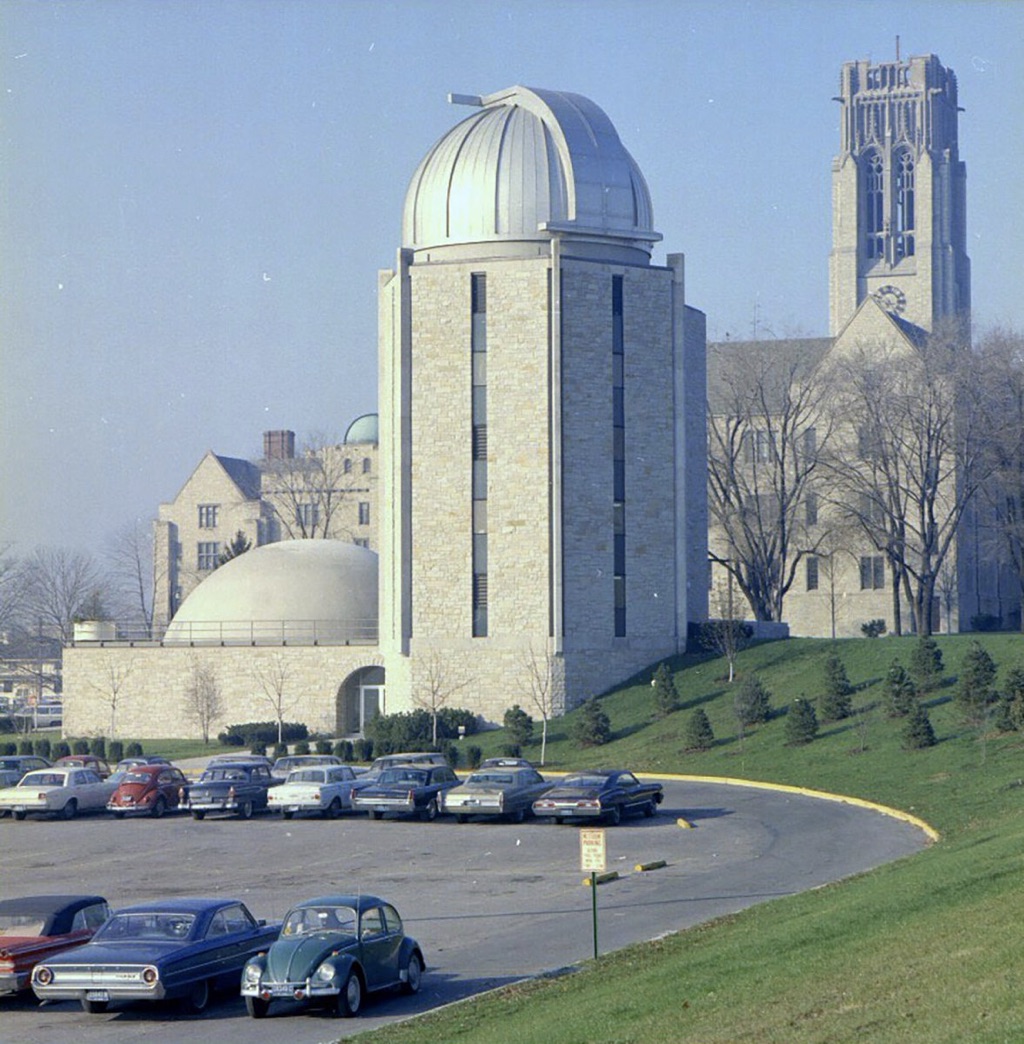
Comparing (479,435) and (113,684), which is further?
(113,684)

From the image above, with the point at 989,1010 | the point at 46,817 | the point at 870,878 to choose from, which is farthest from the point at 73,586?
the point at 989,1010

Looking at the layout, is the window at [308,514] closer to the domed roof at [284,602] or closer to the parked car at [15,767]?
the domed roof at [284,602]

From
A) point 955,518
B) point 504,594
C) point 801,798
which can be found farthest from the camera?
point 955,518

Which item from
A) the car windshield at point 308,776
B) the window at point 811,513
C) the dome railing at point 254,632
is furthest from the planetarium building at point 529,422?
the window at point 811,513

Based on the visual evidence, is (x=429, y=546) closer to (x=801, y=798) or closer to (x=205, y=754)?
(x=205, y=754)

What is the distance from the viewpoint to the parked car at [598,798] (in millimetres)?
40938

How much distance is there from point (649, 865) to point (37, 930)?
13.2m

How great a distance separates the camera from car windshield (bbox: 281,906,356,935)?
21.5 meters

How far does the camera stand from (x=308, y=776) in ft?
150

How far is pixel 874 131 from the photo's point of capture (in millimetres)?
150250

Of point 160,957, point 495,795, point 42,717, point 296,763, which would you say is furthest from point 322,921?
point 42,717

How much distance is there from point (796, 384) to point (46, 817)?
48.5 meters

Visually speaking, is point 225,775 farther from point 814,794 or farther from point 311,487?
point 311,487

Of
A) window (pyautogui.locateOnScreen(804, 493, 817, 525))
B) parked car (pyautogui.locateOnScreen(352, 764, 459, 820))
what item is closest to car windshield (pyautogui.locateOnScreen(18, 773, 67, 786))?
parked car (pyautogui.locateOnScreen(352, 764, 459, 820))
